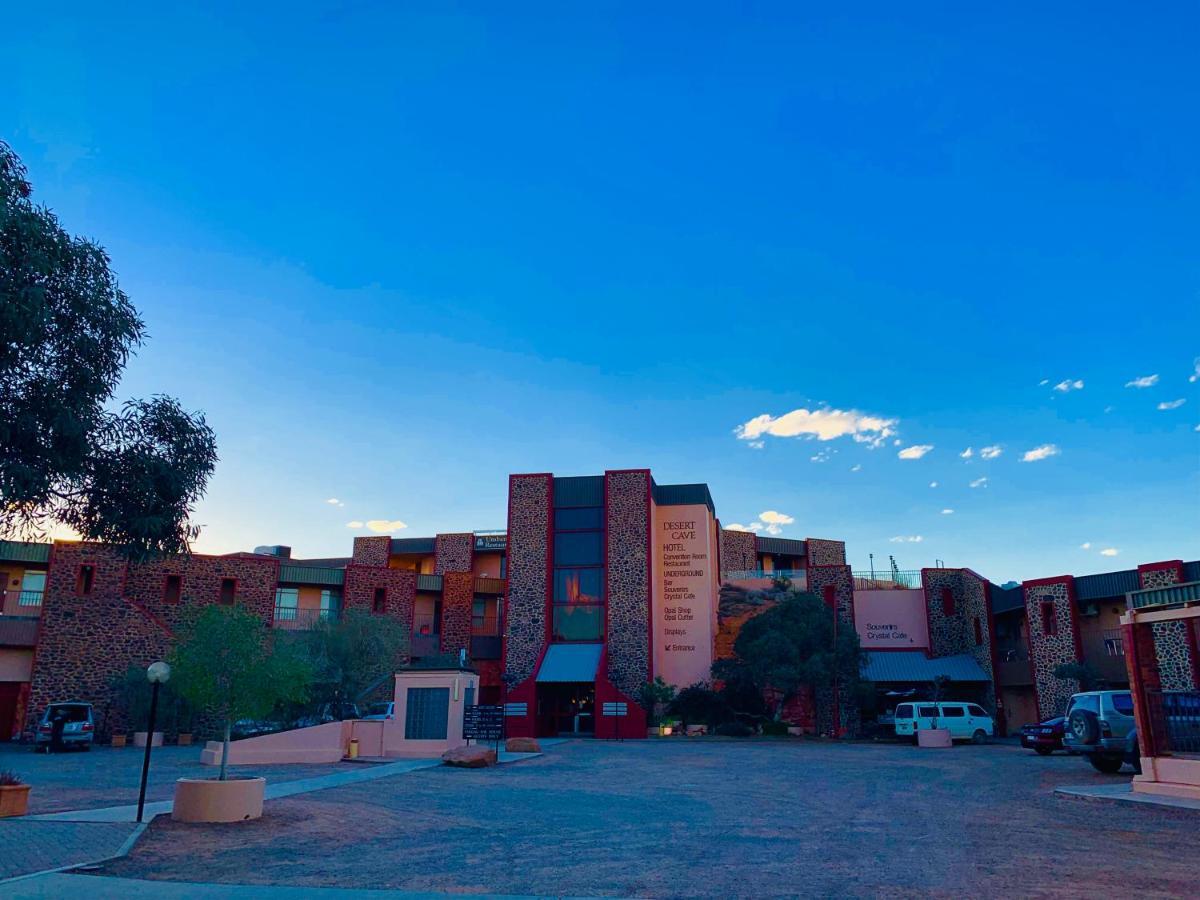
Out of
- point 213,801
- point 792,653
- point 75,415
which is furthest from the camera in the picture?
point 792,653

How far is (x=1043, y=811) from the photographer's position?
13.0m

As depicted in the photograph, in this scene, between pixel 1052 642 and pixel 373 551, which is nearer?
pixel 1052 642

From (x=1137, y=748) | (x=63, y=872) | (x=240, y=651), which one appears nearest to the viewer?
(x=63, y=872)

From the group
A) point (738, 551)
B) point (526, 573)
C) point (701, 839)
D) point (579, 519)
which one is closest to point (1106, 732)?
point (701, 839)

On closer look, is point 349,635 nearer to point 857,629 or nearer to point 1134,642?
point 857,629

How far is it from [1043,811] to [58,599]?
1327 inches

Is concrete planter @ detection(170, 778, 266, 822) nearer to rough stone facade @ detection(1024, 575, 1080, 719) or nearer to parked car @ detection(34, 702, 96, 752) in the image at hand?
parked car @ detection(34, 702, 96, 752)

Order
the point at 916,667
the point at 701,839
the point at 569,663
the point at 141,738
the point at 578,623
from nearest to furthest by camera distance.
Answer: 1. the point at 701,839
2. the point at 141,738
3. the point at 916,667
4. the point at 569,663
5. the point at 578,623

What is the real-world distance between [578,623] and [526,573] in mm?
3398

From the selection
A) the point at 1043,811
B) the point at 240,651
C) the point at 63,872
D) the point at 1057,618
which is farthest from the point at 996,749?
the point at 63,872

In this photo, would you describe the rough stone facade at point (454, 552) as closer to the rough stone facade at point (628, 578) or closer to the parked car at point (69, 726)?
the rough stone facade at point (628, 578)

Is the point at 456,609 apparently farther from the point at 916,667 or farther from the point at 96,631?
the point at 916,667

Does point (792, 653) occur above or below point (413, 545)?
below

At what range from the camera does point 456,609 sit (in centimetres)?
4312
